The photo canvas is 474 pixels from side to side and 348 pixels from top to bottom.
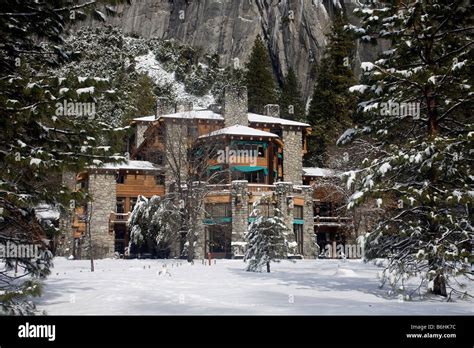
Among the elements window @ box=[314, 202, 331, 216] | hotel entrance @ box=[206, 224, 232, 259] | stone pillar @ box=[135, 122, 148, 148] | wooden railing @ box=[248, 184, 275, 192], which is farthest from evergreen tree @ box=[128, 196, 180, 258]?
window @ box=[314, 202, 331, 216]

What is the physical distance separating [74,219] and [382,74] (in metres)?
33.0

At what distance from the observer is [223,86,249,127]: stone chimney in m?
44.0

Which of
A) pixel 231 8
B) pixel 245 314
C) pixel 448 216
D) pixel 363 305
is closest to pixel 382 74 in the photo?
pixel 448 216

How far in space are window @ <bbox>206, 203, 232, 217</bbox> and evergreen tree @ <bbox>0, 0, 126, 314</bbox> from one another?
2484 cm

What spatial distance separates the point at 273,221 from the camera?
2112 centimetres

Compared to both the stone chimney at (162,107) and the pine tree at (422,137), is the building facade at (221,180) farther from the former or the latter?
the pine tree at (422,137)

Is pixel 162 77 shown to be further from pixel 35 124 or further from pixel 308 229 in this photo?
pixel 35 124

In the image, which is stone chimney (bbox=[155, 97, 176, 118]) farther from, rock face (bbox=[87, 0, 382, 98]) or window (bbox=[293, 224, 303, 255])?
rock face (bbox=[87, 0, 382, 98])

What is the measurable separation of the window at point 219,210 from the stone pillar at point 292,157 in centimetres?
844

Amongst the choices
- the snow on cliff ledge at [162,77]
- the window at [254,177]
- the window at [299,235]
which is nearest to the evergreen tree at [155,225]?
the window at [254,177]

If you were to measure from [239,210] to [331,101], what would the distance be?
2592 cm

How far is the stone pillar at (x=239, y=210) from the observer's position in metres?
36.5
